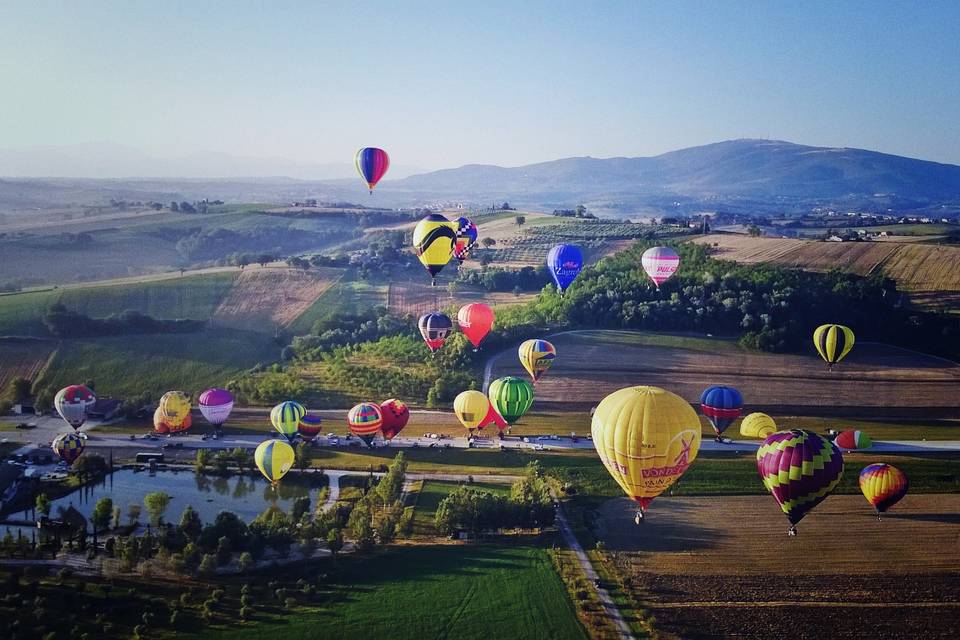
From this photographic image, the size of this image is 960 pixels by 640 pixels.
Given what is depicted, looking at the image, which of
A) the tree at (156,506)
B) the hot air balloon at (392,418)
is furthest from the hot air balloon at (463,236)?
the tree at (156,506)

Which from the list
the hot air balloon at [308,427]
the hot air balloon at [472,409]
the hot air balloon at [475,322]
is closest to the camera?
the hot air balloon at [308,427]

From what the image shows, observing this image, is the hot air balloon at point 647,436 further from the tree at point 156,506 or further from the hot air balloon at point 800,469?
the tree at point 156,506

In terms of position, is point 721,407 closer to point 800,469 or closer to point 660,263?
point 800,469

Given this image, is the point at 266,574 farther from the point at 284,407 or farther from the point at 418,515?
the point at 284,407

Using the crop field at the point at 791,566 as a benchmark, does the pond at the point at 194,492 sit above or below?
below

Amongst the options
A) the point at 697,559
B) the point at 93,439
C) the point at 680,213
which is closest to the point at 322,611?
the point at 697,559

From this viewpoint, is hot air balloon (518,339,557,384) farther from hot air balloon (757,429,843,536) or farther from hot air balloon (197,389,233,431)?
hot air balloon (757,429,843,536)

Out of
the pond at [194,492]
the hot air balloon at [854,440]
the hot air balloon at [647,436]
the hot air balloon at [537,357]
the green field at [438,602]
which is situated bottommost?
the pond at [194,492]
